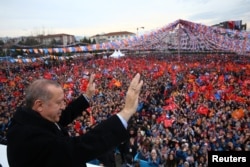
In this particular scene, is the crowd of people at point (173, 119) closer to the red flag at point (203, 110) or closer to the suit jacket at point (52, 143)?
the red flag at point (203, 110)

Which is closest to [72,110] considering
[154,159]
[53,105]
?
[53,105]

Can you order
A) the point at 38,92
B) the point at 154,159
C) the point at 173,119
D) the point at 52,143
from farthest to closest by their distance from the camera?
the point at 173,119 → the point at 154,159 → the point at 38,92 → the point at 52,143

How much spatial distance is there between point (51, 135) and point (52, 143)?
7cm

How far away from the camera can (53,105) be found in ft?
5.08

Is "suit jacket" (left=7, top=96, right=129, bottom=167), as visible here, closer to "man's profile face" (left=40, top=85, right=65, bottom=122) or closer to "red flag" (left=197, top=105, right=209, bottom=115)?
"man's profile face" (left=40, top=85, right=65, bottom=122)

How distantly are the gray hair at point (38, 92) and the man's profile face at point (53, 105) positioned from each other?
22 millimetres

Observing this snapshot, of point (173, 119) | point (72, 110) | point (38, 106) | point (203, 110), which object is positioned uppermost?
point (38, 106)

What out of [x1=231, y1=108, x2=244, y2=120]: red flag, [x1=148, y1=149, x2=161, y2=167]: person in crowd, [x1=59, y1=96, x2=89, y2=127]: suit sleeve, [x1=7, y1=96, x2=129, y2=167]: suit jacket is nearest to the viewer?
[x1=7, y1=96, x2=129, y2=167]: suit jacket

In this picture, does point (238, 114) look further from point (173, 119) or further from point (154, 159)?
point (154, 159)

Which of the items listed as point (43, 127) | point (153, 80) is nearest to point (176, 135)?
point (43, 127)

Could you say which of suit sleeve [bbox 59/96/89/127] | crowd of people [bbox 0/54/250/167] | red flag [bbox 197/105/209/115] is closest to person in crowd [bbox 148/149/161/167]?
crowd of people [bbox 0/54/250/167]

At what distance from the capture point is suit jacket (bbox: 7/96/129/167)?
136 cm

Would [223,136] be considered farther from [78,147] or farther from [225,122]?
[78,147]

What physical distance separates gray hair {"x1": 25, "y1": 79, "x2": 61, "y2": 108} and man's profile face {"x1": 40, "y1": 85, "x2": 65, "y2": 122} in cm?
2
